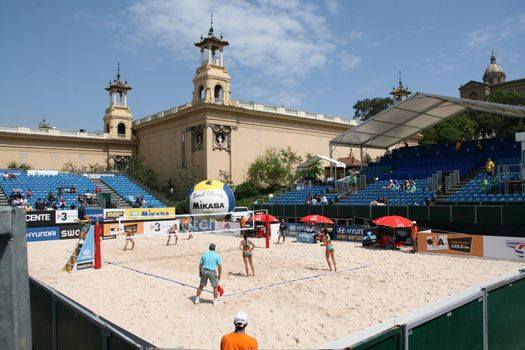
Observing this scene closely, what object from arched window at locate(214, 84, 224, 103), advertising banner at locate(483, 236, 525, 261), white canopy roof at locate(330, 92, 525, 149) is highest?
arched window at locate(214, 84, 224, 103)

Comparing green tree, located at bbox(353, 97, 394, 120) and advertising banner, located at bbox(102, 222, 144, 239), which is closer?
advertising banner, located at bbox(102, 222, 144, 239)

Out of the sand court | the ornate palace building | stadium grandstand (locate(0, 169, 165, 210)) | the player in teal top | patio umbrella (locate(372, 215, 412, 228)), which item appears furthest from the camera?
the ornate palace building

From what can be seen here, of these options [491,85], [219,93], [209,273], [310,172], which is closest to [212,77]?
[219,93]

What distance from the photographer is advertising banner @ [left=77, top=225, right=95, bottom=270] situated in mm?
15422

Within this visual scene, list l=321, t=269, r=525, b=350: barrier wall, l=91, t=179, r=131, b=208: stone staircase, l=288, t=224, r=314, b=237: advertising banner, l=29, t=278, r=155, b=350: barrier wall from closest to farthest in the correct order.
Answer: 1. l=321, t=269, r=525, b=350: barrier wall
2. l=29, t=278, r=155, b=350: barrier wall
3. l=288, t=224, r=314, b=237: advertising banner
4. l=91, t=179, r=131, b=208: stone staircase

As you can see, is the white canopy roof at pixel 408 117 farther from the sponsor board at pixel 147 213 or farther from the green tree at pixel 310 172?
the sponsor board at pixel 147 213

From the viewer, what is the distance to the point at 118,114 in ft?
170

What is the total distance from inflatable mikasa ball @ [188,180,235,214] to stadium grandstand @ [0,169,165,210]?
9516 millimetres

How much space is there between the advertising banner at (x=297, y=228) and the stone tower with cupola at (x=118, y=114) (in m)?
31.1

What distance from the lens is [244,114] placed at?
43.9m

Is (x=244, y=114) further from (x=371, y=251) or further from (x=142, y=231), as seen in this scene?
(x=371, y=251)

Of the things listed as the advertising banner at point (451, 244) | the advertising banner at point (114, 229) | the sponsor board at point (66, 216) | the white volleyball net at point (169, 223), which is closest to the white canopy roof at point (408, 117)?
the white volleyball net at point (169, 223)

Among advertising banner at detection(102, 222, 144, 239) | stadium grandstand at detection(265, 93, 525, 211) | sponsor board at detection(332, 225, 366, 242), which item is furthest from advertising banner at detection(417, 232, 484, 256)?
advertising banner at detection(102, 222, 144, 239)

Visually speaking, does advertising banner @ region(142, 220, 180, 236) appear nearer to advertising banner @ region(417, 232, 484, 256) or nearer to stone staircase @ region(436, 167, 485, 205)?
advertising banner @ region(417, 232, 484, 256)
